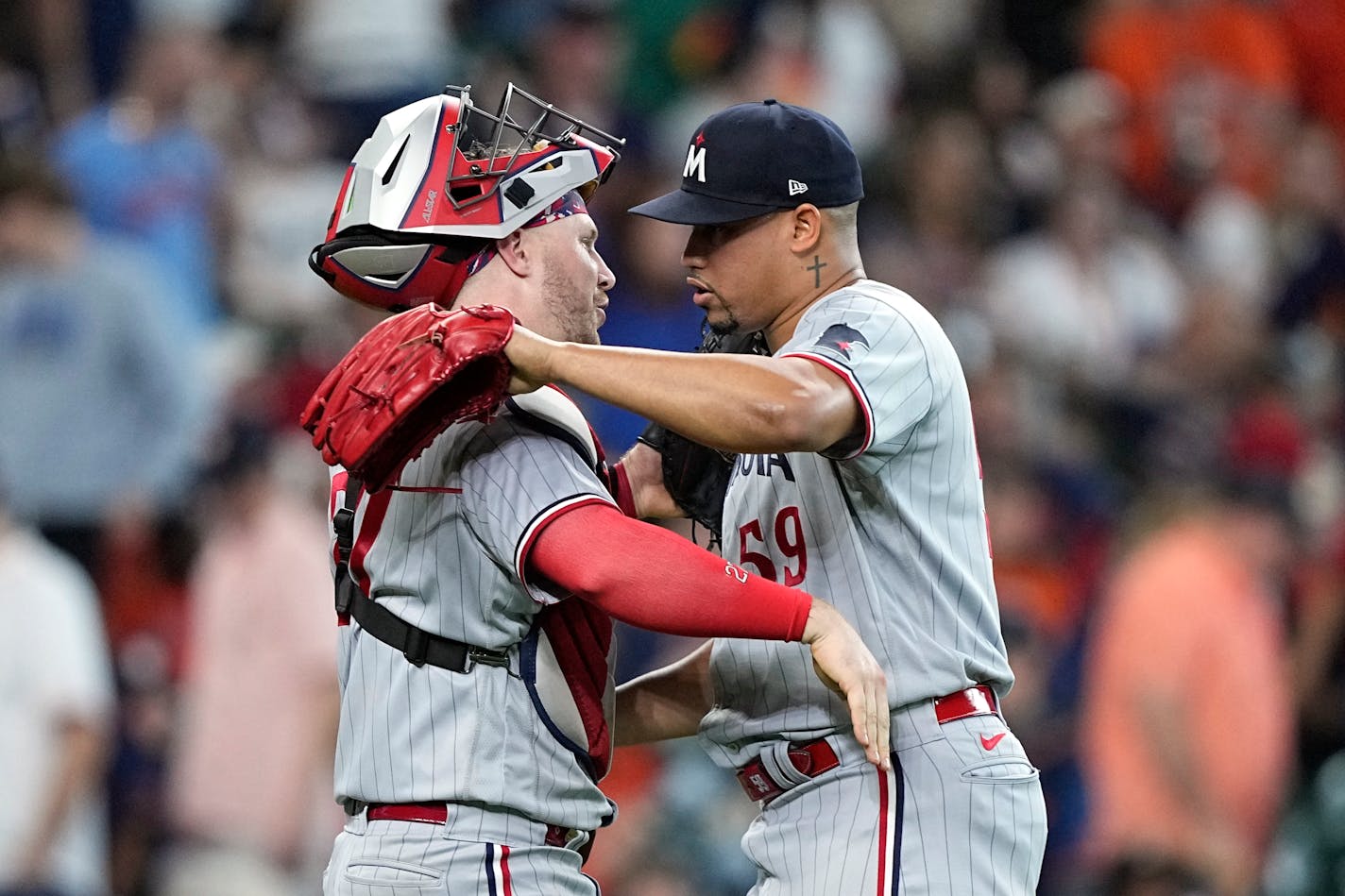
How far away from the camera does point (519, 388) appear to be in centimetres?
328

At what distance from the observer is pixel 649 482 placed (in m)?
4.10

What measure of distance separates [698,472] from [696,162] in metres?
0.68

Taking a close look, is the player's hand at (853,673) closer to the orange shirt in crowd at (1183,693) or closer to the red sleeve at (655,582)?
the red sleeve at (655,582)

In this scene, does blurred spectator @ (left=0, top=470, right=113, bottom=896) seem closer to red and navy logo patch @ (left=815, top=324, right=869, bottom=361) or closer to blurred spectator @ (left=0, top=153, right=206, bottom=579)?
blurred spectator @ (left=0, top=153, right=206, bottom=579)

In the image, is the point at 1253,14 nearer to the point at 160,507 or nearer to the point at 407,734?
the point at 160,507

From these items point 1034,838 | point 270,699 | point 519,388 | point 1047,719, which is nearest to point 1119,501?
point 1047,719

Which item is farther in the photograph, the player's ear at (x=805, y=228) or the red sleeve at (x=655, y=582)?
the player's ear at (x=805, y=228)

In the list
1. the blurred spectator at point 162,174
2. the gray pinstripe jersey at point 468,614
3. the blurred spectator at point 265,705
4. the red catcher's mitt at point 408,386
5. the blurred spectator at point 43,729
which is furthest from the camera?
the blurred spectator at point 162,174

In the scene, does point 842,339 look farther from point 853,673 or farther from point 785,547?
point 853,673

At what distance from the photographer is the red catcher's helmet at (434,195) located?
353 centimetres

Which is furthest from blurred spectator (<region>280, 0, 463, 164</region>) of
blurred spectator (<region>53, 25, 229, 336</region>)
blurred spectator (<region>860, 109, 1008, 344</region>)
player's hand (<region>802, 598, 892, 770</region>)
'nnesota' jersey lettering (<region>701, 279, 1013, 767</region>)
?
player's hand (<region>802, 598, 892, 770</region>)

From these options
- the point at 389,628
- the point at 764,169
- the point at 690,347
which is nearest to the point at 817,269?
the point at 764,169

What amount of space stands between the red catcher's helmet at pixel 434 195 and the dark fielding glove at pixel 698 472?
62 centimetres

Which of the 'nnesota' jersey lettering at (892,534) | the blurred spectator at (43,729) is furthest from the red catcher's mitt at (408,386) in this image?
the blurred spectator at (43,729)
